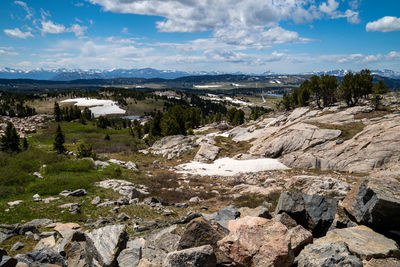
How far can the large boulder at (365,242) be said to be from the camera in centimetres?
780

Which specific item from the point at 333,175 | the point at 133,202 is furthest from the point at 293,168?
the point at 133,202

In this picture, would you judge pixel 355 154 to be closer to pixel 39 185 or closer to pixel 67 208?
pixel 67 208

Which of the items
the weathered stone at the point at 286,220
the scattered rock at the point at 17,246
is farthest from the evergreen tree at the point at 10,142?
the weathered stone at the point at 286,220

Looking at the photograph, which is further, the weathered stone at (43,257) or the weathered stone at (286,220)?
the weathered stone at (286,220)

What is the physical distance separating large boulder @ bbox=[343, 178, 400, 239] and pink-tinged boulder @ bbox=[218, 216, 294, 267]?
13.3 feet

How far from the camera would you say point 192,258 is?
24.2 feet

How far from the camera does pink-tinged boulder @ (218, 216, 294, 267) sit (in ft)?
24.8

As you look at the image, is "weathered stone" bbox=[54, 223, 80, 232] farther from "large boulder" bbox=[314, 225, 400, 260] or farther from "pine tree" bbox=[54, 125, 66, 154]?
"pine tree" bbox=[54, 125, 66, 154]

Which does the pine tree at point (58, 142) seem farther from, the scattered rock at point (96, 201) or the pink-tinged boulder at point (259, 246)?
the pink-tinged boulder at point (259, 246)

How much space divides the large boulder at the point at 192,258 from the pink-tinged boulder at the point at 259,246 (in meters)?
0.91

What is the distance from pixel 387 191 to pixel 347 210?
2.22 m

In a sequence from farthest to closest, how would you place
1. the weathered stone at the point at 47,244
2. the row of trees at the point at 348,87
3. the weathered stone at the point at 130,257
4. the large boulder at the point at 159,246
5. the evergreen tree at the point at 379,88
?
the row of trees at the point at 348,87 < the evergreen tree at the point at 379,88 < the weathered stone at the point at 47,244 < the large boulder at the point at 159,246 < the weathered stone at the point at 130,257

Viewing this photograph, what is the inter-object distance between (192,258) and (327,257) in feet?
14.3

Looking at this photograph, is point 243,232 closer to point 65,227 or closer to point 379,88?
point 65,227
